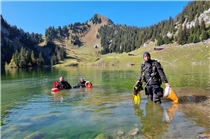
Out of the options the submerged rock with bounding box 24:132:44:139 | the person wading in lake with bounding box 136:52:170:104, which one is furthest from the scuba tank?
the submerged rock with bounding box 24:132:44:139

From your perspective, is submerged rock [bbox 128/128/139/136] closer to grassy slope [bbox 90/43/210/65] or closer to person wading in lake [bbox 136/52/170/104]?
person wading in lake [bbox 136/52/170/104]

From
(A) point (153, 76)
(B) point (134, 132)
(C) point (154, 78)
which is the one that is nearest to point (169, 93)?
(C) point (154, 78)

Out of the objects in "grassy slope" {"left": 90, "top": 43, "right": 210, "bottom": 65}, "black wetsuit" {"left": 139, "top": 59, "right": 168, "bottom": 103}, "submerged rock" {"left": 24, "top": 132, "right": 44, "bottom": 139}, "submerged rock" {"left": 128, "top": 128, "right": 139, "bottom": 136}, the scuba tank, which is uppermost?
"grassy slope" {"left": 90, "top": 43, "right": 210, "bottom": 65}

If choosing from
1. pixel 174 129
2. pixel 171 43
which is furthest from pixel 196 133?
pixel 171 43

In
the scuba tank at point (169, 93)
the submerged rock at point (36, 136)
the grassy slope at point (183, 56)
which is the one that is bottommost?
the submerged rock at point (36, 136)

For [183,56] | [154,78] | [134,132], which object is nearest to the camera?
[134,132]

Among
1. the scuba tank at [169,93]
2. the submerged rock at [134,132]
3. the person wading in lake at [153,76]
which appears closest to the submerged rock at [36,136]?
the submerged rock at [134,132]

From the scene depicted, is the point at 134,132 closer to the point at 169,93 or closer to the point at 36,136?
the point at 36,136

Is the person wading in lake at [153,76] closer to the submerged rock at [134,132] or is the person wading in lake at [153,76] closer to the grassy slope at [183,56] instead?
the submerged rock at [134,132]

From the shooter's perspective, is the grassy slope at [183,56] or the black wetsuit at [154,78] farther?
the grassy slope at [183,56]

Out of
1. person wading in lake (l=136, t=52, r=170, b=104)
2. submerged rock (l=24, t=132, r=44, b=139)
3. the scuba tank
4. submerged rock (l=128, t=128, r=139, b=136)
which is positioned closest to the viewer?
submerged rock (l=128, t=128, r=139, b=136)

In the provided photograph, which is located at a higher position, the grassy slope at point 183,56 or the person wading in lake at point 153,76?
the grassy slope at point 183,56

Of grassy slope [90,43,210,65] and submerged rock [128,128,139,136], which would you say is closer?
submerged rock [128,128,139,136]

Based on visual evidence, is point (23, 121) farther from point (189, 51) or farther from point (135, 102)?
point (189, 51)
